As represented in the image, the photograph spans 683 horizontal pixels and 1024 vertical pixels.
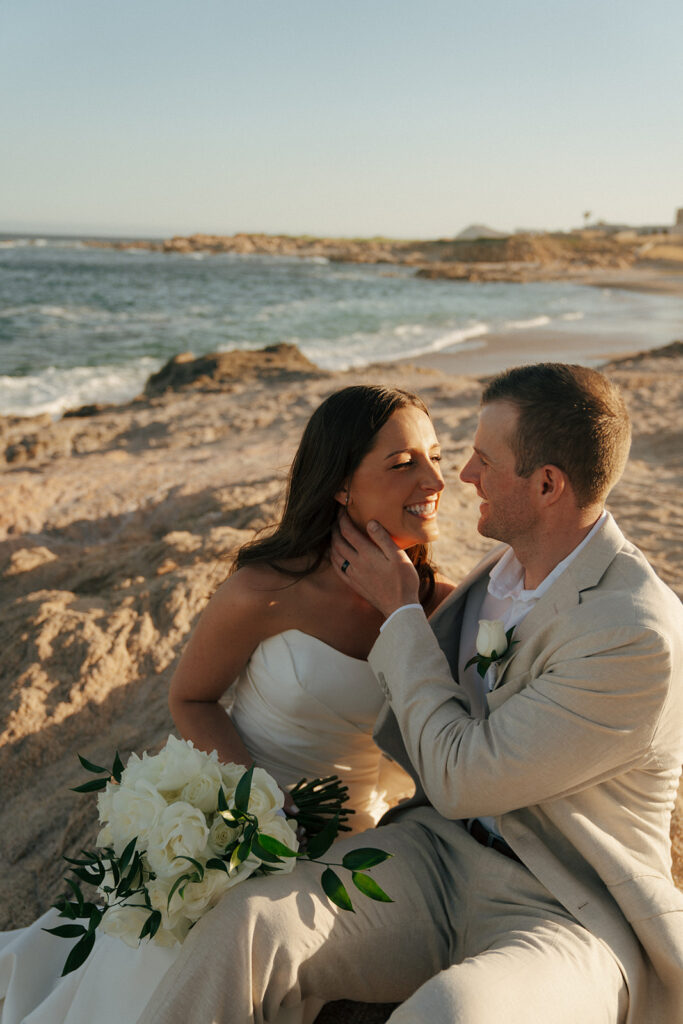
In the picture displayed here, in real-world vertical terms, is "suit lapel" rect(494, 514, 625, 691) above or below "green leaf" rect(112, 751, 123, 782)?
above

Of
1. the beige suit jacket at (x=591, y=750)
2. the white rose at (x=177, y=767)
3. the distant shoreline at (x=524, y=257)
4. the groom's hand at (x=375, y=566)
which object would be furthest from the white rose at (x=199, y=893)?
the distant shoreline at (x=524, y=257)

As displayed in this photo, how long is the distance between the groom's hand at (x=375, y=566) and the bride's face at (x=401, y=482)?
0.07m

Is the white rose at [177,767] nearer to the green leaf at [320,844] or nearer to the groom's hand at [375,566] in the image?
the green leaf at [320,844]

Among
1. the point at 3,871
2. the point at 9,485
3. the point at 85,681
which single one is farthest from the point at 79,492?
the point at 3,871

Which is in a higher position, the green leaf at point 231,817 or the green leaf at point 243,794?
the green leaf at point 243,794

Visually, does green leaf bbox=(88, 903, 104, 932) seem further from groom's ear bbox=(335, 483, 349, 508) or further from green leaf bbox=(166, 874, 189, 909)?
groom's ear bbox=(335, 483, 349, 508)

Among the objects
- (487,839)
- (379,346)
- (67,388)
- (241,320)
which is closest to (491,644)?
(487,839)

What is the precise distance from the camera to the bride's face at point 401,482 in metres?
2.87

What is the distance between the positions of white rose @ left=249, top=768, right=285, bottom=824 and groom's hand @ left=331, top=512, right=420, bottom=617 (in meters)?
0.61

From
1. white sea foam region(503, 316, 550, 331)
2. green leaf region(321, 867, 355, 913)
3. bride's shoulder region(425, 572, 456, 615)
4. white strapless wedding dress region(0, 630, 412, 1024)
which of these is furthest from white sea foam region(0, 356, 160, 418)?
green leaf region(321, 867, 355, 913)

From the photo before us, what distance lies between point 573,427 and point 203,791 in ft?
4.48

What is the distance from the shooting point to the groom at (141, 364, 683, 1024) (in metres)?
2.04

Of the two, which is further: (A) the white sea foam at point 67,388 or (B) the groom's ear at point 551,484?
(A) the white sea foam at point 67,388

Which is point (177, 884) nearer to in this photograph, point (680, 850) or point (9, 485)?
point (680, 850)
